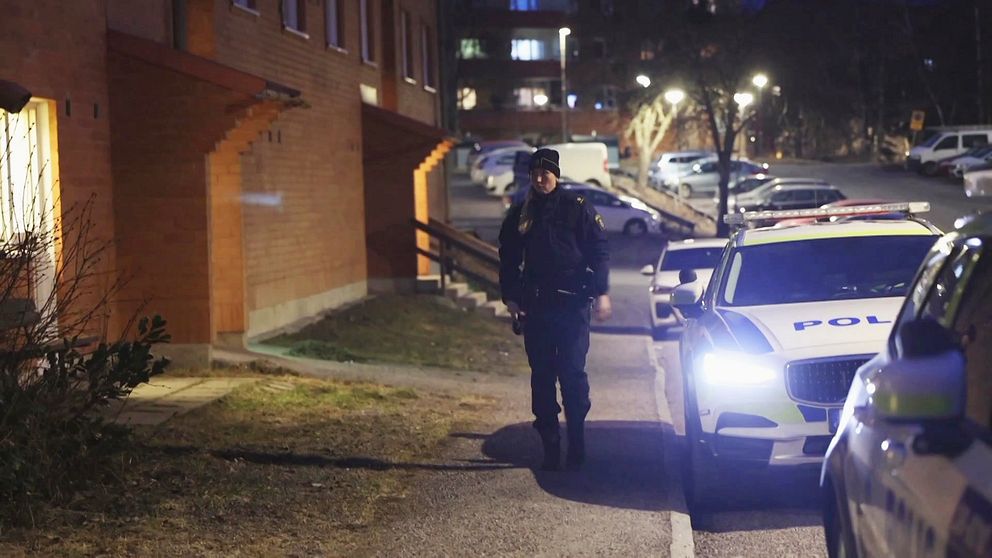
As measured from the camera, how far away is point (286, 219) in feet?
61.1

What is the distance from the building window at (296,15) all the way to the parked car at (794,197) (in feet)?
81.2

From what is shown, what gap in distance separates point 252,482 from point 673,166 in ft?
173

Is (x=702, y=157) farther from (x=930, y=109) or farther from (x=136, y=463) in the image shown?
(x=136, y=463)

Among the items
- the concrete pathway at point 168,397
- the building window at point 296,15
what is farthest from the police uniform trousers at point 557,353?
the building window at point 296,15

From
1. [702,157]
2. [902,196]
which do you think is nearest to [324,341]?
[902,196]

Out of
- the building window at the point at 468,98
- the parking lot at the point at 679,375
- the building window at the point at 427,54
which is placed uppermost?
the building window at the point at 468,98

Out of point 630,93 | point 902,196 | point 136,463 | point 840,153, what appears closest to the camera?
point 136,463

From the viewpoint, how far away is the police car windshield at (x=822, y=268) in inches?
377

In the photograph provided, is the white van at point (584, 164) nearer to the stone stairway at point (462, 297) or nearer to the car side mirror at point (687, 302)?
the stone stairway at point (462, 297)

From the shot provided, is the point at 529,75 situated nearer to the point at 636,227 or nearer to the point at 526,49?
the point at 526,49

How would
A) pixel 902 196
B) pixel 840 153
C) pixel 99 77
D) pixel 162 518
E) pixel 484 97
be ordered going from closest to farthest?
pixel 162 518 → pixel 99 77 → pixel 902 196 → pixel 840 153 → pixel 484 97

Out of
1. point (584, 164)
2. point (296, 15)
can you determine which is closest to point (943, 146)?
point (584, 164)

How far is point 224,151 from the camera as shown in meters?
15.6

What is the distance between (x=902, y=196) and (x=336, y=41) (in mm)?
31672
